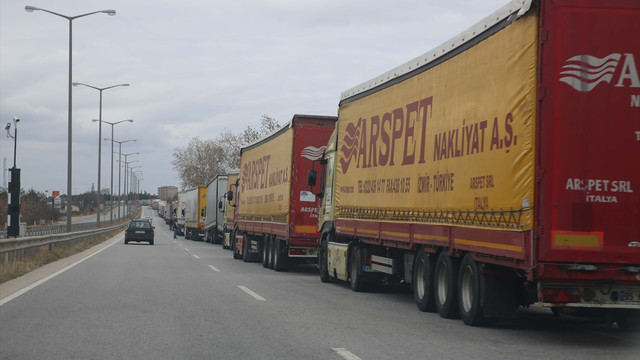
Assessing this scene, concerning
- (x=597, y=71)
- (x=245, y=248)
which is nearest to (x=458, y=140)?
(x=597, y=71)

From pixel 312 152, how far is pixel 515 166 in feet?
40.1

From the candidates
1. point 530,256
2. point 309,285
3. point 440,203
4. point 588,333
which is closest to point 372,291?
point 309,285

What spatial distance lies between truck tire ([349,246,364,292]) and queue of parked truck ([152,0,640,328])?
729 millimetres

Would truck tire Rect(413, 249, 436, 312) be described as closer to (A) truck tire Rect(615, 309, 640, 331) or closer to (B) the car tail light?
(A) truck tire Rect(615, 309, 640, 331)

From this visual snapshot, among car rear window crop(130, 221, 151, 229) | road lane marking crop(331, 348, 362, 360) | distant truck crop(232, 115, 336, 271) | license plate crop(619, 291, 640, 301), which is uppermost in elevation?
distant truck crop(232, 115, 336, 271)

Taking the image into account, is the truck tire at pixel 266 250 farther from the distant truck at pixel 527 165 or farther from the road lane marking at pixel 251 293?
the distant truck at pixel 527 165

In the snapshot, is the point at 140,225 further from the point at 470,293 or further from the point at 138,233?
the point at 470,293

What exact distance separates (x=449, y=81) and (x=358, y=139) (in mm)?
4733

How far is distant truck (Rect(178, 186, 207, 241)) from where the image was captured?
2079 inches

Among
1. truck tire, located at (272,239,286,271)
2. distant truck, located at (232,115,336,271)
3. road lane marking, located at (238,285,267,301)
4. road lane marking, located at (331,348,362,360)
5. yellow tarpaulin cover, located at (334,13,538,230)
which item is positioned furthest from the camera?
truck tire, located at (272,239,286,271)

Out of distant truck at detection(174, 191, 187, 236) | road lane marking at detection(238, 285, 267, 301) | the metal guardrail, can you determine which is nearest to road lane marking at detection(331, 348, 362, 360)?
road lane marking at detection(238, 285, 267, 301)

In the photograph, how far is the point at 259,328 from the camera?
10.2 metres

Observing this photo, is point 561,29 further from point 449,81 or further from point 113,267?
point 113,267

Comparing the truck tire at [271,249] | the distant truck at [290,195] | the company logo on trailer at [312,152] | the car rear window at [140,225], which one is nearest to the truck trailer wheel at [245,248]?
the distant truck at [290,195]
